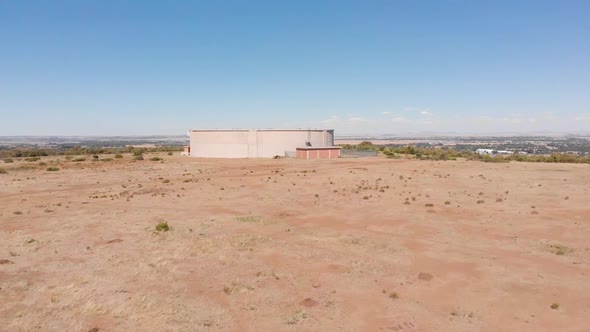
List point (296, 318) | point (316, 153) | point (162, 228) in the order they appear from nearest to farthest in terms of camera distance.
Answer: point (296, 318), point (162, 228), point (316, 153)

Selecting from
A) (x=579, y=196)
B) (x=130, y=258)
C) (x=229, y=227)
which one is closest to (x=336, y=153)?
(x=579, y=196)

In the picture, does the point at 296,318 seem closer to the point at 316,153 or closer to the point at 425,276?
the point at 425,276

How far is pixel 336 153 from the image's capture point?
7256 cm

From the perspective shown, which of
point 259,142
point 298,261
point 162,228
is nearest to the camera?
point 298,261

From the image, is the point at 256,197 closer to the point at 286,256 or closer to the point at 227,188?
the point at 227,188

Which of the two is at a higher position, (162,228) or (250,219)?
(162,228)

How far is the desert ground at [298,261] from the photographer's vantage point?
11016 mm

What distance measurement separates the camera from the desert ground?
36.1 feet

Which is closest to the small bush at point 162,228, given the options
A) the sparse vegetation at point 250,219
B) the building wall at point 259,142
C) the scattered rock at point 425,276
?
the sparse vegetation at point 250,219

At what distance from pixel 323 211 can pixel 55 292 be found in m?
16.4

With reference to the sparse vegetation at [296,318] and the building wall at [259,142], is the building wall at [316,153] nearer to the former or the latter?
the building wall at [259,142]

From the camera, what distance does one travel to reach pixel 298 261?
15.7 metres

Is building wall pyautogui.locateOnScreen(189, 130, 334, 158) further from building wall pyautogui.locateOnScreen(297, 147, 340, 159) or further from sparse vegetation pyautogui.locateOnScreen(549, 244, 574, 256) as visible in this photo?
sparse vegetation pyautogui.locateOnScreen(549, 244, 574, 256)

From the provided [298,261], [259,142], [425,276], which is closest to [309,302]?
[298,261]
